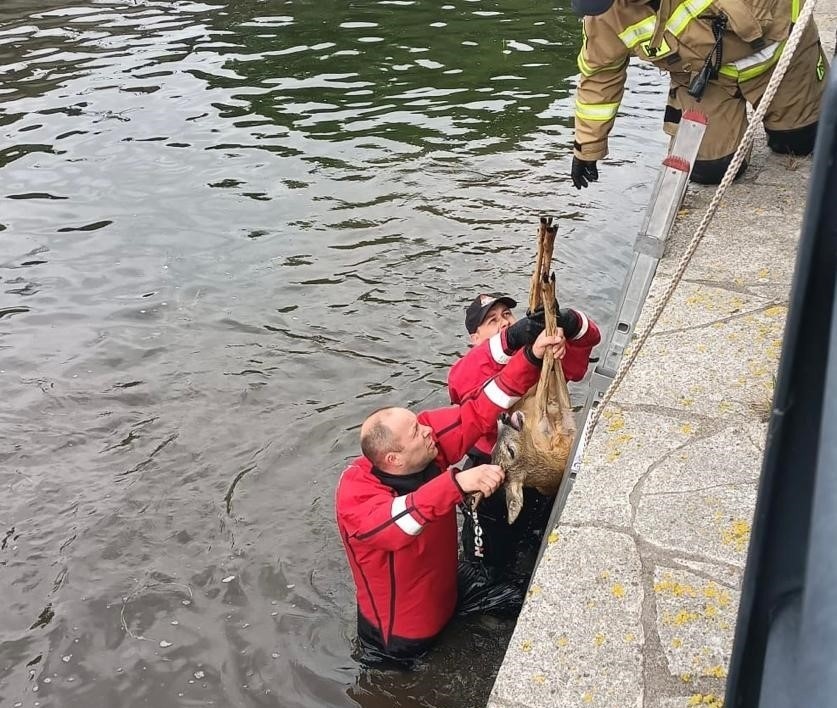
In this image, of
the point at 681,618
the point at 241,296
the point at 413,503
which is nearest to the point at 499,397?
the point at 413,503

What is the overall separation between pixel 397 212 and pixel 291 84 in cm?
396

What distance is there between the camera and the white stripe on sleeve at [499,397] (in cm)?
345

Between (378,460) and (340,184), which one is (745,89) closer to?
(378,460)

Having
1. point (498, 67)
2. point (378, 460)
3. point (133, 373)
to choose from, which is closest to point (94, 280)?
point (133, 373)

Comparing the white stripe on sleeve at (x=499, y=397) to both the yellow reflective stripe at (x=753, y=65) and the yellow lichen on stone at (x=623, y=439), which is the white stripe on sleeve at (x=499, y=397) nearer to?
the yellow lichen on stone at (x=623, y=439)

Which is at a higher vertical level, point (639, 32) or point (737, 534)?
point (639, 32)

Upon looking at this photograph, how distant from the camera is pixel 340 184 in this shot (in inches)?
330

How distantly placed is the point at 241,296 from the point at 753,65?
388 centimetres

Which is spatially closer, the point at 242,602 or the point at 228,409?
the point at 242,602

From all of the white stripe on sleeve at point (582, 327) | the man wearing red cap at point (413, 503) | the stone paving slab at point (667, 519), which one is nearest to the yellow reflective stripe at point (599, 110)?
the stone paving slab at point (667, 519)

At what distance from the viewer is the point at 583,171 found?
526 centimetres

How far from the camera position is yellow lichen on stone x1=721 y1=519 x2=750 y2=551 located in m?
2.91

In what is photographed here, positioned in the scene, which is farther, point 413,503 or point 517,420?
point 517,420

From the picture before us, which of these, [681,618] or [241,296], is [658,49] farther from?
[241,296]
